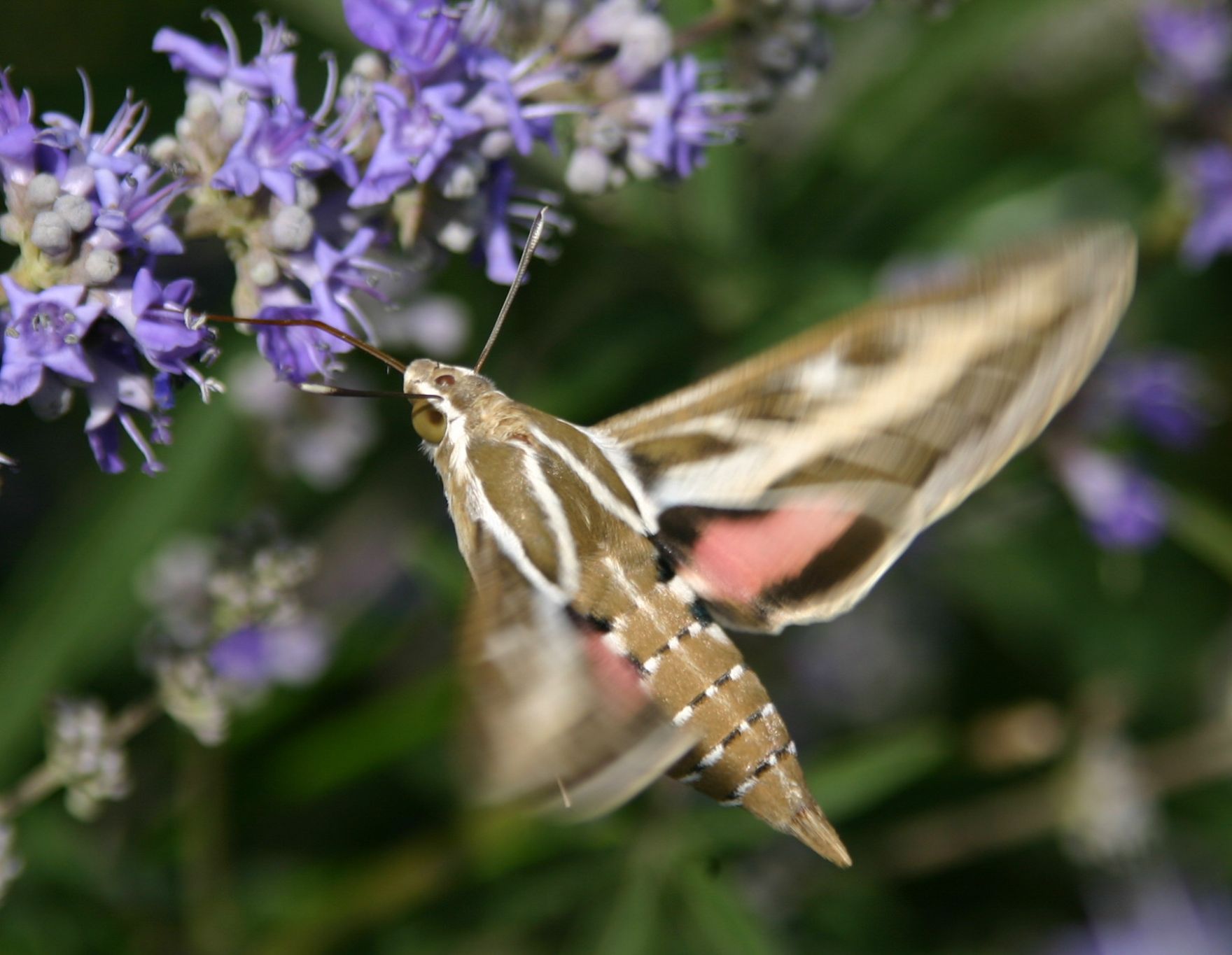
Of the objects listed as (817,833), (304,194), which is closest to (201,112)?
(304,194)

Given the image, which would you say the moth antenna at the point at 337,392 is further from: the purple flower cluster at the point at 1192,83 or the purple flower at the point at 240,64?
the purple flower cluster at the point at 1192,83

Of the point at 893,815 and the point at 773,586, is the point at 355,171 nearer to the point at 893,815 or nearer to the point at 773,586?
the point at 773,586

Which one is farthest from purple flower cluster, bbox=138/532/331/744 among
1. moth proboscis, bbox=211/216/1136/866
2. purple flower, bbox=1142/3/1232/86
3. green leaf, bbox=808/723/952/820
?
purple flower, bbox=1142/3/1232/86

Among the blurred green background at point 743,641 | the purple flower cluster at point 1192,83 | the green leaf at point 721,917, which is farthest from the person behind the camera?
the purple flower cluster at point 1192,83

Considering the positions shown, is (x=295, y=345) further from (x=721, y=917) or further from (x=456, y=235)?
(x=721, y=917)

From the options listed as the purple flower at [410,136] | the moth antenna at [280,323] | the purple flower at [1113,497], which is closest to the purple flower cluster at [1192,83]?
the purple flower at [1113,497]

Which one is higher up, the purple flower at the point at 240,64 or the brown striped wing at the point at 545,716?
the purple flower at the point at 240,64
